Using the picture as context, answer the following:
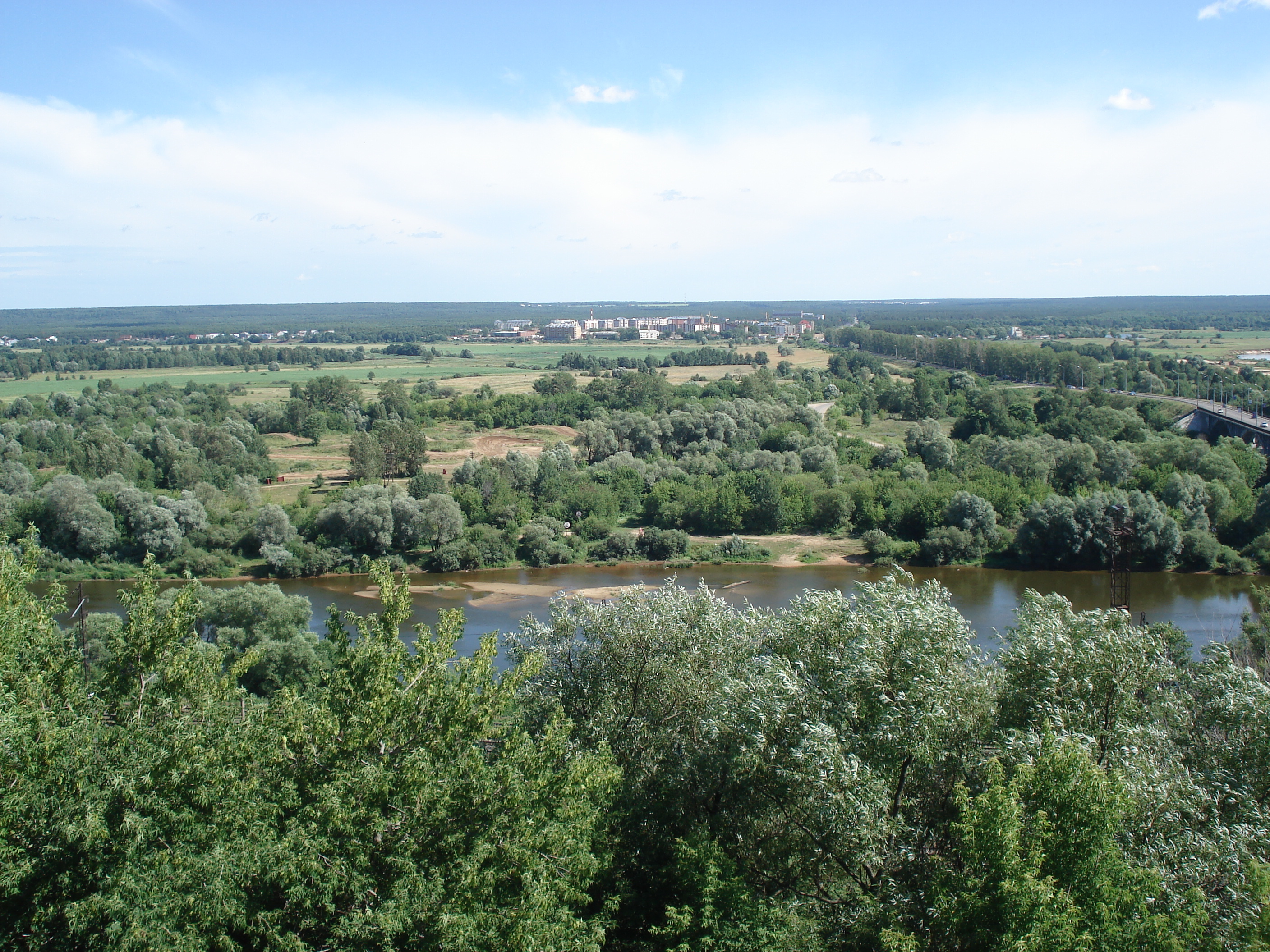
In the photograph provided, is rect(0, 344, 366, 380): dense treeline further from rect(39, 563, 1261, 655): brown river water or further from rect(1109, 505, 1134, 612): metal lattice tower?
rect(1109, 505, 1134, 612): metal lattice tower

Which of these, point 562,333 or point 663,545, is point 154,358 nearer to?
point 562,333

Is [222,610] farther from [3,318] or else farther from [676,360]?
[3,318]

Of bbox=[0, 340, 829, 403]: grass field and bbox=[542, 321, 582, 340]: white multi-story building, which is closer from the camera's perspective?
bbox=[0, 340, 829, 403]: grass field

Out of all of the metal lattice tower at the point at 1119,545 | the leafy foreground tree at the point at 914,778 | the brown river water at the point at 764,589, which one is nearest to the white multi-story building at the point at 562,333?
the brown river water at the point at 764,589

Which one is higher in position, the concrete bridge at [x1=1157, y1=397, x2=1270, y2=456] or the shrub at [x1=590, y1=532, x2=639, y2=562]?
the concrete bridge at [x1=1157, y1=397, x2=1270, y2=456]

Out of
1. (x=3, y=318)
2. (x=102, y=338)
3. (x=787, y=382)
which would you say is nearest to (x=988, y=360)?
(x=787, y=382)

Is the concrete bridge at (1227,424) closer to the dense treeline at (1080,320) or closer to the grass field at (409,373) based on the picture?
the grass field at (409,373)

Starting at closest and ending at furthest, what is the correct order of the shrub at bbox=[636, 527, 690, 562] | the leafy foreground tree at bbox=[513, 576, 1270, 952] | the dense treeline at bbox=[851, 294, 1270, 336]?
the leafy foreground tree at bbox=[513, 576, 1270, 952], the shrub at bbox=[636, 527, 690, 562], the dense treeline at bbox=[851, 294, 1270, 336]

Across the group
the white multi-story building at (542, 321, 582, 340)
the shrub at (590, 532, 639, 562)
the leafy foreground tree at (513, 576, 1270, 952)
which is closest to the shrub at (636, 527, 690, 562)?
the shrub at (590, 532, 639, 562)
